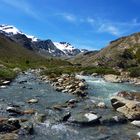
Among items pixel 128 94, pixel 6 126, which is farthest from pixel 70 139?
pixel 128 94

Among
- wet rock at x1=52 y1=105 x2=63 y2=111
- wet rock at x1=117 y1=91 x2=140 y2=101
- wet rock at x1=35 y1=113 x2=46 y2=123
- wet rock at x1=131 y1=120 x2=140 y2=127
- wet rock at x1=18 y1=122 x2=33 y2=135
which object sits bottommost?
wet rock at x1=131 y1=120 x2=140 y2=127

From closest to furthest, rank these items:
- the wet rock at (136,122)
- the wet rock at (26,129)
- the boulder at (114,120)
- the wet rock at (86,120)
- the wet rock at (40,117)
→ the wet rock at (26,129) → the wet rock at (86,120) → the wet rock at (40,117) → the wet rock at (136,122) → the boulder at (114,120)

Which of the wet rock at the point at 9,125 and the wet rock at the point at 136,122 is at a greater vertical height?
the wet rock at the point at 9,125

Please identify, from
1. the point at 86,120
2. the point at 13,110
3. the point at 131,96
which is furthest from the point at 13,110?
the point at 131,96

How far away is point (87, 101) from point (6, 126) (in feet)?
56.0

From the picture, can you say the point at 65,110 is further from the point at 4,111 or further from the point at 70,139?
the point at 70,139

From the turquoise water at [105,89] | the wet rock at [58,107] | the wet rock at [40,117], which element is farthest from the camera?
the turquoise water at [105,89]

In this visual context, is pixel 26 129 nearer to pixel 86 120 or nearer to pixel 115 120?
pixel 86 120

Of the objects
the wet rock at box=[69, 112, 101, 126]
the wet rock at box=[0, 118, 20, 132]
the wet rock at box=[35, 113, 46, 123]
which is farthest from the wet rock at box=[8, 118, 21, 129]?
the wet rock at box=[69, 112, 101, 126]

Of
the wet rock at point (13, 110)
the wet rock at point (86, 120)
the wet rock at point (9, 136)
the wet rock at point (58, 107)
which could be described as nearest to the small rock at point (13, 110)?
the wet rock at point (13, 110)

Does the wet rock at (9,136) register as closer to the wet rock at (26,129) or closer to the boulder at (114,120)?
the wet rock at (26,129)

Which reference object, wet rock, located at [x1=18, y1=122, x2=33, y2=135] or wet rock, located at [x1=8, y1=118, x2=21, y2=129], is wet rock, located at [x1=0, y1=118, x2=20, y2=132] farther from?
wet rock, located at [x1=18, y1=122, x2=33, y2=135]

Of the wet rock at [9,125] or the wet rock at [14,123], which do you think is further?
the wet rock at [14,123]

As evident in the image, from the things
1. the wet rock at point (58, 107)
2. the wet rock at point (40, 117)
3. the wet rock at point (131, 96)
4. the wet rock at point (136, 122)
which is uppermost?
the wet rock at point (131, 96)
